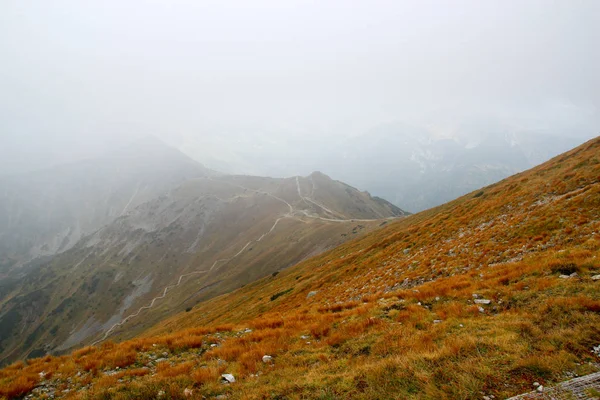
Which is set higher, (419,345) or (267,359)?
(419,345)

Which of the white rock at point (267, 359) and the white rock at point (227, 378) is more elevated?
the white rock at point (227, 378)

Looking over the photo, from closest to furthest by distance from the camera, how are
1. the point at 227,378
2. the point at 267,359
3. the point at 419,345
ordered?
the point at 419,345 < the point at 227,378 < the point at 267,359

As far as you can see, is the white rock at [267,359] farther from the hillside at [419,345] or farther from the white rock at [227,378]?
the white rock at [227,378]

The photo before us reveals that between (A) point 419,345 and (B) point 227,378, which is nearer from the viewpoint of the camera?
(A) point 419,345

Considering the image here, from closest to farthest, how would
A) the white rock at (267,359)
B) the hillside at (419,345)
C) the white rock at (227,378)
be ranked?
the hillside at (419,345)
the white rock at (227,378)
the white rock at (267,359)

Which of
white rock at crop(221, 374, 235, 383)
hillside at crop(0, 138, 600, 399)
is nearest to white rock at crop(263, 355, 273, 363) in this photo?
hillside at crop(0, 138, 600, 399)

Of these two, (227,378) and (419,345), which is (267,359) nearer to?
(227,378)

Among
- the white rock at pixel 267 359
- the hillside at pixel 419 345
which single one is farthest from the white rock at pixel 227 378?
the white rock at pixel 267 359

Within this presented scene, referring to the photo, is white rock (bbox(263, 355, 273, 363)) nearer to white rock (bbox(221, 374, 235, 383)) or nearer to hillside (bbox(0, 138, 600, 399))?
hillside (bbox(0, 138, 600, 399))

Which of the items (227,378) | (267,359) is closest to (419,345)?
(267,359)

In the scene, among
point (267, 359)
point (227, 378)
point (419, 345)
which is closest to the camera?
point (419, 345)

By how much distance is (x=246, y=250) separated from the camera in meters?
154

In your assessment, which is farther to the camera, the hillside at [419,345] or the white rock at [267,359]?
the white rock at [267,359]

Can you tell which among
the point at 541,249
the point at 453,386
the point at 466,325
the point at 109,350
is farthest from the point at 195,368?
the point at 541,249
